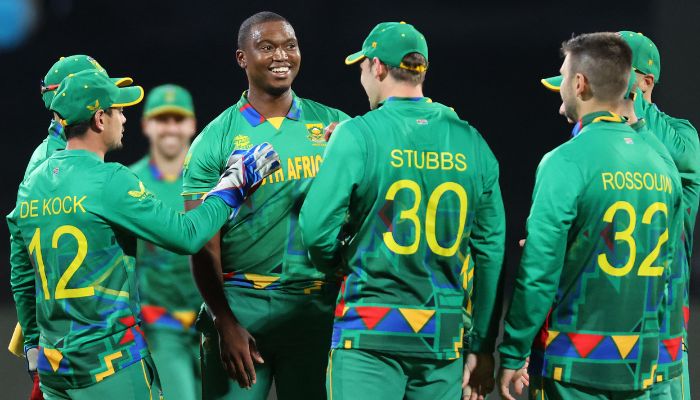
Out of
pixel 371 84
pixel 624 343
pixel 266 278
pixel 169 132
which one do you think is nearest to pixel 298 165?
pixel 266 278

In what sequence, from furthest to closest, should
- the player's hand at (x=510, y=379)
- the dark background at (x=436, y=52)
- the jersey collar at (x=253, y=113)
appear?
the dark background at (x=436, y=52)
the jersey collar at (x=253, y=113)
the player's hand at (x=510, y=379)

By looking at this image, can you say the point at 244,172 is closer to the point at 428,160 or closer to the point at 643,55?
the point at 428,160

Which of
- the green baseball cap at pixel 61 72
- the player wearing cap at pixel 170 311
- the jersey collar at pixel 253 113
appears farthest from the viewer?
the player wearing cap at pixel 170 311

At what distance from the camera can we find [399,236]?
8.90 feet

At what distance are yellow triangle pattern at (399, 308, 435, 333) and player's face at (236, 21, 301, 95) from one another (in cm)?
103

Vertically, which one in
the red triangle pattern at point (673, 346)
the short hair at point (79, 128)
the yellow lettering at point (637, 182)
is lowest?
the red triangle pattern at point (673, 346)

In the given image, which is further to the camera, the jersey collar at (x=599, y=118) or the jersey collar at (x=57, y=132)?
the jersey collar at (x=57, y=132)

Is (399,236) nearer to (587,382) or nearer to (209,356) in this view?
(587,382)

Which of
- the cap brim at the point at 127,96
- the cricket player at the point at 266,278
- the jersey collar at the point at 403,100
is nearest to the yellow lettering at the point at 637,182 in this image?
the jersey collar at the point at 403,100

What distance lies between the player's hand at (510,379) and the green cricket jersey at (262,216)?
30.6 inches

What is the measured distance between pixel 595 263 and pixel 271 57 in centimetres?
136

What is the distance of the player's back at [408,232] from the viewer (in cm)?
271

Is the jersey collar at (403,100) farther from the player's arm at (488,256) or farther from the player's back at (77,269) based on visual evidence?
the player's back at (77,269)

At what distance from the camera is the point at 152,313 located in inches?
167
